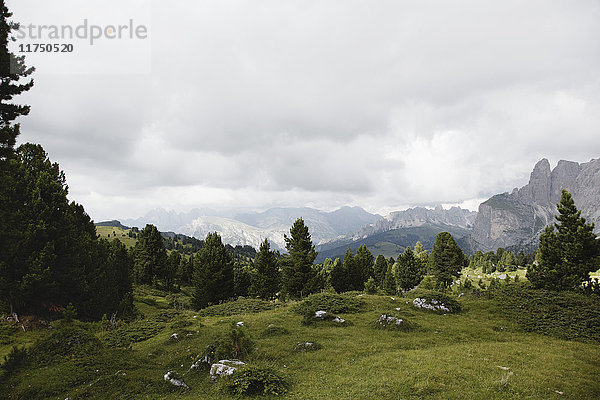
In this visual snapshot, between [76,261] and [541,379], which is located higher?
[76,261]

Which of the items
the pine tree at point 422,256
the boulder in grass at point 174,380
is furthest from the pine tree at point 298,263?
the pine tree at point 422,256

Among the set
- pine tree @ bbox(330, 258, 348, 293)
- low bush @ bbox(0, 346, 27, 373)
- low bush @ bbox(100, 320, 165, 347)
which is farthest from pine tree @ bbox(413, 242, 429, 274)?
low bush @ bbox(0, 346, 27, 373)

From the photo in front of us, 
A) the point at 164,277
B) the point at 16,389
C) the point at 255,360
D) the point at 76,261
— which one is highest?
the point at 76,261

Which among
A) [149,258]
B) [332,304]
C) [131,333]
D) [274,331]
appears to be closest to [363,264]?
[332,304]

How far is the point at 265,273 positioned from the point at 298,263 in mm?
11351

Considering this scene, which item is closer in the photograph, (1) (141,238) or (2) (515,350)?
(2) (515,350)

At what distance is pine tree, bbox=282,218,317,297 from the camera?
159 feet

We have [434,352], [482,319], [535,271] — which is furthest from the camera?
[535,271]

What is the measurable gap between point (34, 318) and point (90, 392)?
1930cm

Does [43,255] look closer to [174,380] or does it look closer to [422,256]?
[174,380]

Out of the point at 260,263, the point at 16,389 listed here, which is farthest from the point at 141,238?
the point at 16,389

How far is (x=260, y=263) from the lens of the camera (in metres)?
55.3

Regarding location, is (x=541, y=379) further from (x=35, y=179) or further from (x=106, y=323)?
(x=35, y=179)

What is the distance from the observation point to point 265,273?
5553 cm
